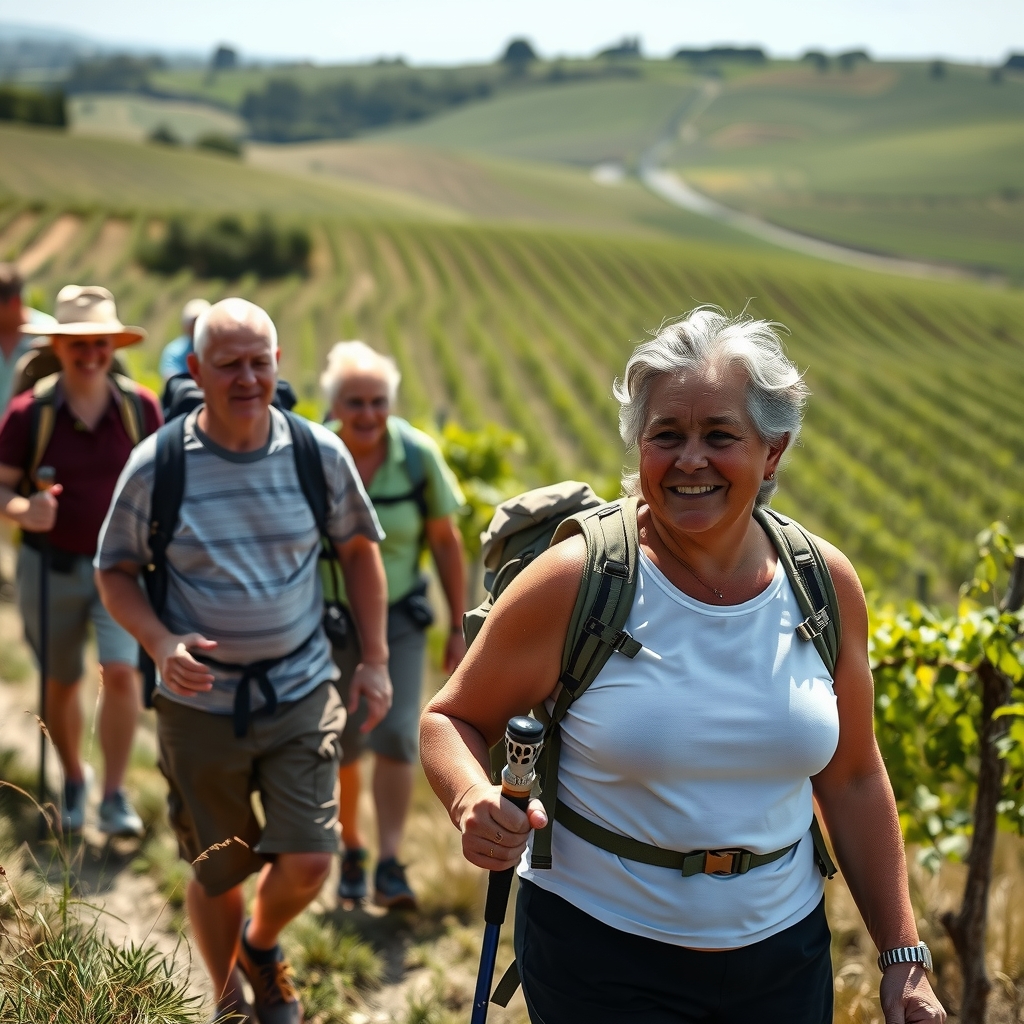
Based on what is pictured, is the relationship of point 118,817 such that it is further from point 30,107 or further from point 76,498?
point 30,107

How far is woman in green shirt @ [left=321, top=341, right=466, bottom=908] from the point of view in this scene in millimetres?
3670

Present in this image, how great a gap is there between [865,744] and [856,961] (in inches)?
64.2

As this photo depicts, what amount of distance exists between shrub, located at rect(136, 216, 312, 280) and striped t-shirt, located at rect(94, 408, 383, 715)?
32.5 metres

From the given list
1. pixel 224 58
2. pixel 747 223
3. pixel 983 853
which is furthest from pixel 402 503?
pixel 224 58

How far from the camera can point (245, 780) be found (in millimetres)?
2809

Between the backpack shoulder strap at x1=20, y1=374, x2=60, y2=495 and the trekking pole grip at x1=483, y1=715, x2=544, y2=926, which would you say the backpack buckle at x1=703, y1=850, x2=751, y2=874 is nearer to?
the trekking pole grip at x1=483, y1=715, x2=544, y2=926

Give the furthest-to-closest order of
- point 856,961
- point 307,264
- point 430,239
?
1. point 430,239
2. point 307,264
3. point 856,961

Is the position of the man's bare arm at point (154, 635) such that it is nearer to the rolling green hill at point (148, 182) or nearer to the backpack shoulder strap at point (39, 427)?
the backpack shoulder strap at point (39, 427)

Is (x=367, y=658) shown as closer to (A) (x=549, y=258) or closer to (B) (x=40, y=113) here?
(A) (x=549, y=258)

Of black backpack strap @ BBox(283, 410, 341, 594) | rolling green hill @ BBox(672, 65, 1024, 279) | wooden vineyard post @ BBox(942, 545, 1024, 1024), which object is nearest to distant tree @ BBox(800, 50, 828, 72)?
rolling green hill @ BBox(672, 65, 1024, 279)

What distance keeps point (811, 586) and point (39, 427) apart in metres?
2.63

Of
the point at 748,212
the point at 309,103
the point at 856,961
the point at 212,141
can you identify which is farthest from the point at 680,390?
the point at 309,103

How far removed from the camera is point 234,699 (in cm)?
273

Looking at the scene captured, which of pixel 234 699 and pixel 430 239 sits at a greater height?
pixel 234 699
